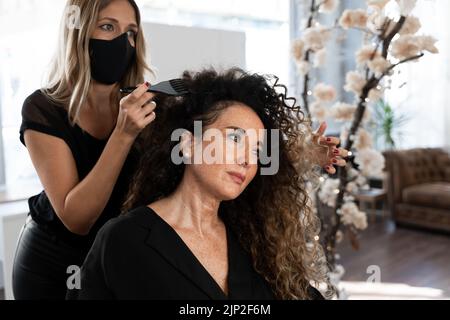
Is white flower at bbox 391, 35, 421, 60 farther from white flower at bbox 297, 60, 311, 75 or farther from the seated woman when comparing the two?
the seated woman

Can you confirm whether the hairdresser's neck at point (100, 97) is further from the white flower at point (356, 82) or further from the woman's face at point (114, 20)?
the white flower at point (356, 82)

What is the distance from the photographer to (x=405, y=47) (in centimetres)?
186

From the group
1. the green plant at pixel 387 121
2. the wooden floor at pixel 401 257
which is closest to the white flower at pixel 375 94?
the wooden floor at pixel 401 257

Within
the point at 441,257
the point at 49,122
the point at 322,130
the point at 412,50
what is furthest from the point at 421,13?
the point at 49,122

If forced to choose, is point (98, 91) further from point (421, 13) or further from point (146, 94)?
point (421, 13)

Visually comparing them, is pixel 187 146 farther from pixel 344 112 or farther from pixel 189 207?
pixel 344 112

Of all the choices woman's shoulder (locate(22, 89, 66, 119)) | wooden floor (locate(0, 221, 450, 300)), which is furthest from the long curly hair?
wooden floor (locate(0, 221, 450, 300))

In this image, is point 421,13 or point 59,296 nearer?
point 59,296

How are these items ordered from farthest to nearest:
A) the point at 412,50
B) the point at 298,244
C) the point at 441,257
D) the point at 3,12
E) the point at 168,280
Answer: the point at 441,257, the point at 3,12, the point at 412,50, the point at 298,244, the point at 168,280

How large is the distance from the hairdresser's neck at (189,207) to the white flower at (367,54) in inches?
47.9

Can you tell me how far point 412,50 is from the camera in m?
1.86

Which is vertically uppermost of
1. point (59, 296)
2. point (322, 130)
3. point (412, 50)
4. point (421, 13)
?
point (421, 13)
